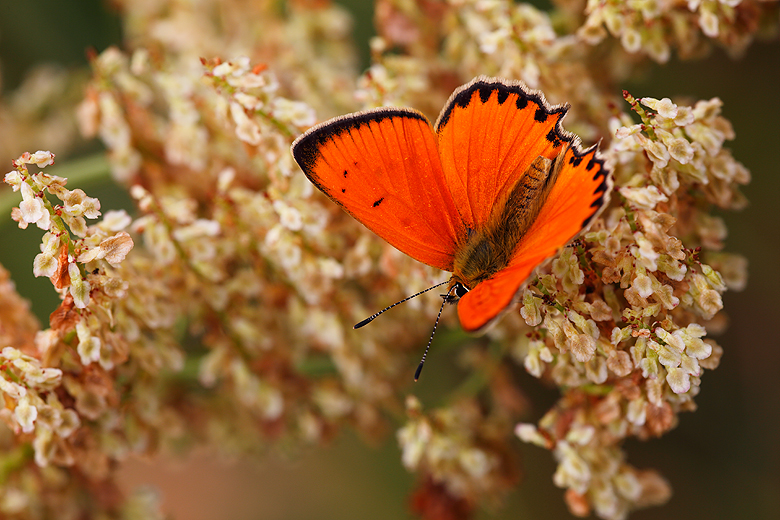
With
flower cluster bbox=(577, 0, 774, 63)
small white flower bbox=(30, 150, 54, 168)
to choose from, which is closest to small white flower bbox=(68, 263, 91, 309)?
small white flower bbox=(30, 150, 54, 168)

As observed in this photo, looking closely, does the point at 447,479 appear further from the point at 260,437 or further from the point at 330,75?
the point at 330,75

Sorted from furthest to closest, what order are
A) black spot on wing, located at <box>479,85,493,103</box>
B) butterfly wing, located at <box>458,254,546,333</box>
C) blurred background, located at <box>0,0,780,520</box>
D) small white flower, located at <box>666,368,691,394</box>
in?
1. blurred background, located at <box>0,0,780,520</box>
2. black spot on wing, located at <box>479,85,493,103</box>
3. small white flower, located at <box>666,368,691,394</box>
4. butterfly wing, located at <box>458,254,546,333</box>

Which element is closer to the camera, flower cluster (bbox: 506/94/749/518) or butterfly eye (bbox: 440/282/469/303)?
flower cluster (bbox: 506/94/749/518)

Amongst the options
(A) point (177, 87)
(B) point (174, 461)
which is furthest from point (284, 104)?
(B) point (174, 461)

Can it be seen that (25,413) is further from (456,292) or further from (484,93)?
(484,93)

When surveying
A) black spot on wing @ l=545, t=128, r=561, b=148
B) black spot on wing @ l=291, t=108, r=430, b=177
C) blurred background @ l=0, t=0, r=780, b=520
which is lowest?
blurred background @ l=0, t=0, r=780, b=520

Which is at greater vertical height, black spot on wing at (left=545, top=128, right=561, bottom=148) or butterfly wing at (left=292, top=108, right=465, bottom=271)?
butterfly wing at (left=292, top=108, right=465, bottom=271)

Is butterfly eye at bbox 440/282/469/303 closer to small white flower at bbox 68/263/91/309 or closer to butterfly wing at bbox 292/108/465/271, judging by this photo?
butterfly wing at bbox 292/108/465/271

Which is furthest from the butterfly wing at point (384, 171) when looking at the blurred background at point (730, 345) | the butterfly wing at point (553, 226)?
the blurred background at point (730, 345)

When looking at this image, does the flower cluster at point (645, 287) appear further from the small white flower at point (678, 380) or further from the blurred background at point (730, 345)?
the blurred background at point (730, 345)
